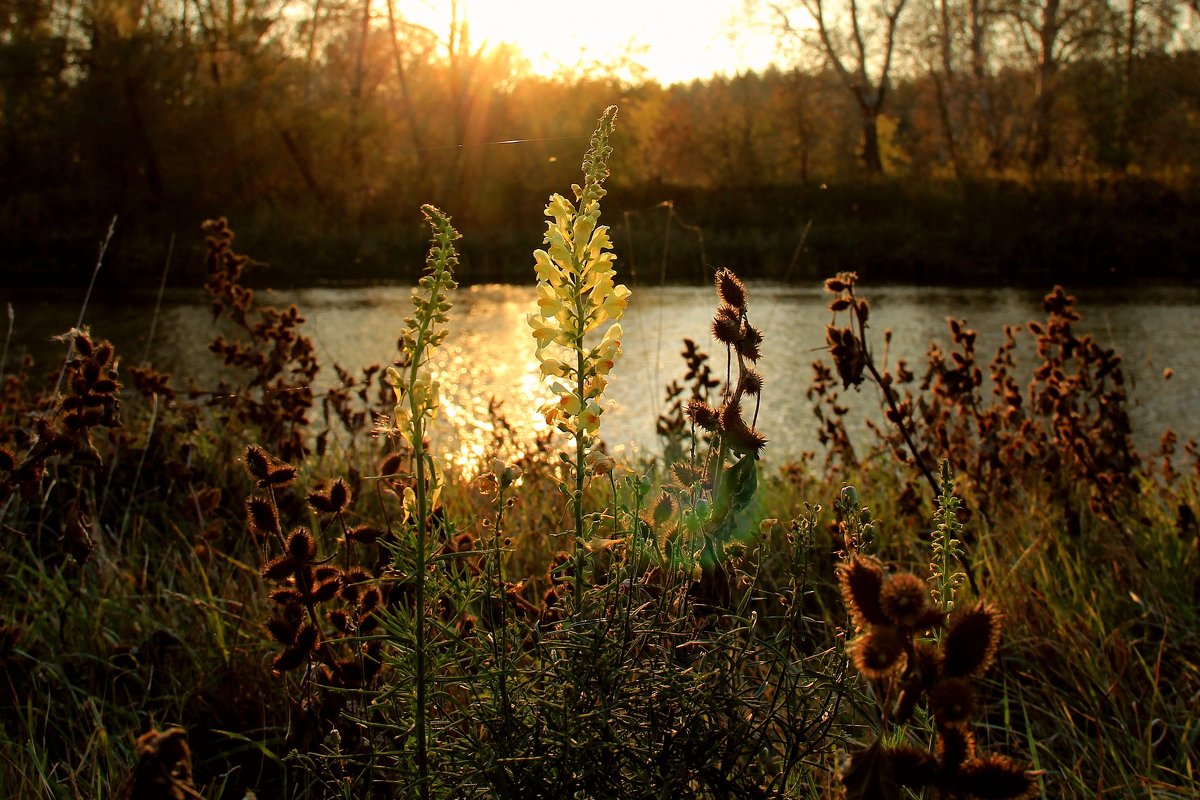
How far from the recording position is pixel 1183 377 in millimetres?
7688

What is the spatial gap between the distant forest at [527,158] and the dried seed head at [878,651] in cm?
1563

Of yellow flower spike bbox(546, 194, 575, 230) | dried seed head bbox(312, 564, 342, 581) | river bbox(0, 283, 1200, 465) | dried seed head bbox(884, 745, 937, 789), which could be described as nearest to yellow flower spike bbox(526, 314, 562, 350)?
yellow flower spike bbox(546, 194, 575, 230)

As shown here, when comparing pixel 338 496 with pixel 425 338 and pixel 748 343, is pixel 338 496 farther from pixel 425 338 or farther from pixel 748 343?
pixel 748 343

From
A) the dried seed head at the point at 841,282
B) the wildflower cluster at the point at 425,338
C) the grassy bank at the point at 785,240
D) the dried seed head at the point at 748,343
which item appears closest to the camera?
the wildflower cluster at the point at 425,338

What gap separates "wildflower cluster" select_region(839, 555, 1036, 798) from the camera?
740 mm

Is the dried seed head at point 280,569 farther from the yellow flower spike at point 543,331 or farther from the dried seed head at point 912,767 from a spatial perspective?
the dried seed head at point 912,767

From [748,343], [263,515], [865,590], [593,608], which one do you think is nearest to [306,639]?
[263,515]

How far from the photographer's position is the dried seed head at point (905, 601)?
2.41 feet

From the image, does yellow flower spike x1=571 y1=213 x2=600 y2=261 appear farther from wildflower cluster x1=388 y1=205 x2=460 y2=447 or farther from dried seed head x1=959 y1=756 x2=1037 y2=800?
dried seed head x1=959 y1=756 x2=1037 y2=800

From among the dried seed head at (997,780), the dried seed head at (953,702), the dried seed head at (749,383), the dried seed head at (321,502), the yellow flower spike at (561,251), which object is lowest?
the dried seed head at (997,780)

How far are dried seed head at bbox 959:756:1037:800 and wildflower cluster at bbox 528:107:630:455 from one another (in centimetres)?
61

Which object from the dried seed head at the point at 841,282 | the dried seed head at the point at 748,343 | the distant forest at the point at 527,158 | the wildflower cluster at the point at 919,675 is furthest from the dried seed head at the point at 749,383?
the distant forest at the point at 527,158

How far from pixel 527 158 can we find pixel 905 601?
2243 cm

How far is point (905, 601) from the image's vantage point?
2.42 feet
